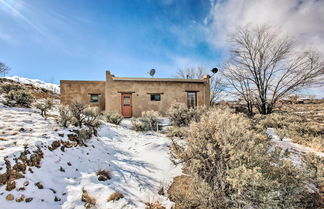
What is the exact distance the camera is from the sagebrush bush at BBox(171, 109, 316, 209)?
1.74 meters

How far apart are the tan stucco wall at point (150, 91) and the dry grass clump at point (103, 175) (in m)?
8.91

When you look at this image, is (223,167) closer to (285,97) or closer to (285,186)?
(285,186)

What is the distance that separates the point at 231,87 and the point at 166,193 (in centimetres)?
1318

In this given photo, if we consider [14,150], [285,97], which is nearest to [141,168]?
[14,150]

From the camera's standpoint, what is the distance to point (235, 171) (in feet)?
5.97

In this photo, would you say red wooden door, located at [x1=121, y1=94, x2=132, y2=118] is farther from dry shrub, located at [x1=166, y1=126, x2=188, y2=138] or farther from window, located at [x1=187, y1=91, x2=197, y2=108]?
dry shrub, located at [x1=166, y1=126, x2=188, y2=138]

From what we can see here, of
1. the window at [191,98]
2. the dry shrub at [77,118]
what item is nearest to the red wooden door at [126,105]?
the dry shrub at [77,118]

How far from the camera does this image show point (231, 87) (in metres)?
13.5

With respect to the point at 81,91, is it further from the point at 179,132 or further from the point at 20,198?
the point at 20,198

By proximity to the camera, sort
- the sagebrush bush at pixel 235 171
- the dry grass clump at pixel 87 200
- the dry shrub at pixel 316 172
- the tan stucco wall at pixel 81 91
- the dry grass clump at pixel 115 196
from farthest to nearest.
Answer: the tan stucco wall at pixel 81 91, the dry shrub at pixel 316 172, the dry grass clump at pixel 115 196, the dry grass clump at pixel 87 200, the sagebrush bush at pixel 235 171

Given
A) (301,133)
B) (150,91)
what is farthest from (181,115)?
(301,133)

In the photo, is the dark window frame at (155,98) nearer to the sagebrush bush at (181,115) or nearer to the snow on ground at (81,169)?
the sagebrush bush at (181,115)

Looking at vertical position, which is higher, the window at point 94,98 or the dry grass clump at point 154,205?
the window at point 94,98

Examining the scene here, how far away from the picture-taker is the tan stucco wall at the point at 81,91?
12.6 metres
